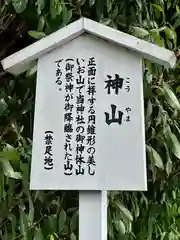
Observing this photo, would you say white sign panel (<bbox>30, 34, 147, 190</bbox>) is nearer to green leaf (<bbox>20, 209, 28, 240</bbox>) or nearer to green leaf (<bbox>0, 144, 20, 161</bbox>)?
green leaf (<bbox>0, 144, 20, 161</bbox>)

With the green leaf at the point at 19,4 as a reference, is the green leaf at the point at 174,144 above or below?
below

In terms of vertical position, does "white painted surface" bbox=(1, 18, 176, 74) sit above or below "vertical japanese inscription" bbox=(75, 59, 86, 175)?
above

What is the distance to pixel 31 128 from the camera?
1.43m

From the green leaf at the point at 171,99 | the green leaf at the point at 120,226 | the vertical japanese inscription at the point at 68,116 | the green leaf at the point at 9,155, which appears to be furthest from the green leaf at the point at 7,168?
the green leaf at the point at 171,99

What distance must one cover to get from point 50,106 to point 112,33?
0.72 feet

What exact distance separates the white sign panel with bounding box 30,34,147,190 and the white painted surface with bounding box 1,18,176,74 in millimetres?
27

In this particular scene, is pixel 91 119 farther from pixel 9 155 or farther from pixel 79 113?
pixel 9 155

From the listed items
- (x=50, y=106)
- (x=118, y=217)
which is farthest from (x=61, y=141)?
(x=118, y=217)

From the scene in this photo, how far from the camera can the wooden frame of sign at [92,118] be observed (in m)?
1.05

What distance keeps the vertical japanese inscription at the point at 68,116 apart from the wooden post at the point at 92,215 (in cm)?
7

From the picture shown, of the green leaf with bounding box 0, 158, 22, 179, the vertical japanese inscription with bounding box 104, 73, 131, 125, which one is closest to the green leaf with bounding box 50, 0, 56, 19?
the vertical japanese inscription with bounding box 104, 73, 131, 125

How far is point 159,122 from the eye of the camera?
1.36 meters

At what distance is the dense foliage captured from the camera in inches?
50.4

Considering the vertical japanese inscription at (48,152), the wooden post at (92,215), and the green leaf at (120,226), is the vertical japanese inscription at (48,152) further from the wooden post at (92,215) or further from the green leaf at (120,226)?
the green leaf at (120,226)
